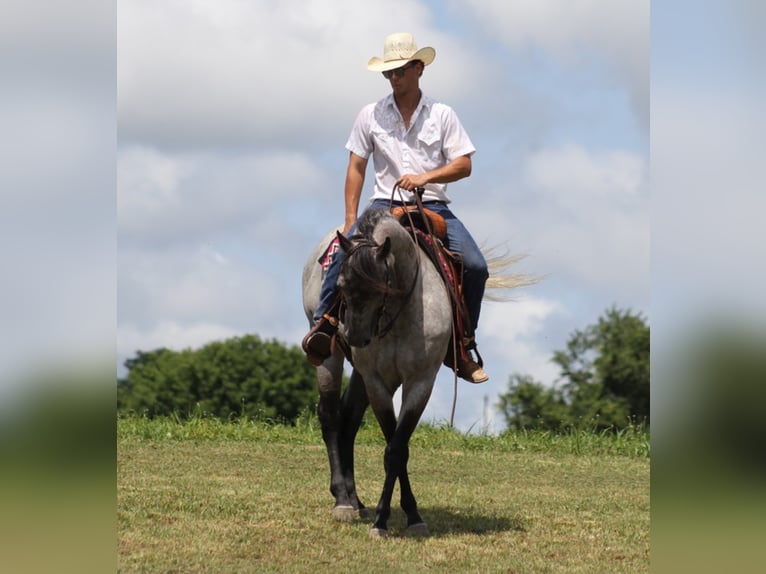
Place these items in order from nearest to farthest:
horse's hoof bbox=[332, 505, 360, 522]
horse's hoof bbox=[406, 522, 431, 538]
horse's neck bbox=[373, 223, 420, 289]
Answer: horse's neck bbox=[373, 223, 420, 289]
horse's hoof bbox=[406, 522, 431, 538]
horse's hoof bbox=[332, 505, 360, 522]

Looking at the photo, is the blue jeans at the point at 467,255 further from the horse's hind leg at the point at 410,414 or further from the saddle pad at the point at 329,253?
the horse's hind leg at the point at 410,414

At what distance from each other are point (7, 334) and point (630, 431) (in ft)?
46.1

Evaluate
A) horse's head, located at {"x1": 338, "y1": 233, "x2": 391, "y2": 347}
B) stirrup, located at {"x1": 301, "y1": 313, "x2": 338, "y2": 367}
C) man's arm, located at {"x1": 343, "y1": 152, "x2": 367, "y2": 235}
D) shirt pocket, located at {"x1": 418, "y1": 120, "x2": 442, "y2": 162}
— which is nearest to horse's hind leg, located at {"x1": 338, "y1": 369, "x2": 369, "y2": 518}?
stirrup, located at {"x1": 301, "y1": 313, "x2": 338, "y2": 367}

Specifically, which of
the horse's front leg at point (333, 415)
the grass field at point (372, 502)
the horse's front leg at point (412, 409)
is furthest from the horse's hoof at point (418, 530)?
the horse's front leg at point (333, 415)

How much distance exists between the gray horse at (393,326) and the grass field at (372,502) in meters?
0.66

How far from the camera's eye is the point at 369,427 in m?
16.2

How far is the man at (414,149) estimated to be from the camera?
800 cm

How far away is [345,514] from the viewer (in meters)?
8.38

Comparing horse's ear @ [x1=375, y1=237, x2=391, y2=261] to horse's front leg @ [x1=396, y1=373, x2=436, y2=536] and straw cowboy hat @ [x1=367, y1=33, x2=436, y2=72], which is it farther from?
straw cowboy hat @ [x1=367, y1=33, x2=436, y2=72]

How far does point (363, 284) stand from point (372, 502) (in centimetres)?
303

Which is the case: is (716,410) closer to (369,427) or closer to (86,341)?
(86,341)

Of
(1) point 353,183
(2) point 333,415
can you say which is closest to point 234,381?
(2) point 333,415

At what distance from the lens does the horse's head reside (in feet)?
23.3

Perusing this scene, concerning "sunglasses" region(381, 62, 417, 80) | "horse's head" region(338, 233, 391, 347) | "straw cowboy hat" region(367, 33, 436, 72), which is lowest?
"horse's head" region(338, 233, 391, 347)
